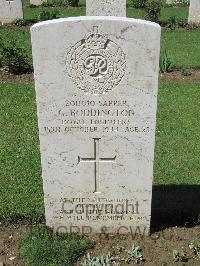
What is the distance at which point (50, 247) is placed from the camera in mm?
4570

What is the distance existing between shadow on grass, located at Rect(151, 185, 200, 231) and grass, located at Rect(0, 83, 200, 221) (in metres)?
0.19

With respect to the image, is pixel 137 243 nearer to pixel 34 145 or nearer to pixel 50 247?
pixel 50 247

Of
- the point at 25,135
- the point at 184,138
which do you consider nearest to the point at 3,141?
the point at 25,135

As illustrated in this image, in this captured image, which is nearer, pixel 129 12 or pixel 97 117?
pixel 97 117

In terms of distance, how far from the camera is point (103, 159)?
453cm

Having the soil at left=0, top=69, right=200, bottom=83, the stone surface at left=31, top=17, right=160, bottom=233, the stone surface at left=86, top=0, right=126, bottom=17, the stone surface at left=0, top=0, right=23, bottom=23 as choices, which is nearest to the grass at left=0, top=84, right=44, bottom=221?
the soil at left=0, top=69, right=200, bottom=83

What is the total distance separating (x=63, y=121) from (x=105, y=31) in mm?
987

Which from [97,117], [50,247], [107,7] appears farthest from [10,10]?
[50,247]

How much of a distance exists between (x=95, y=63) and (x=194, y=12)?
12.6 metres

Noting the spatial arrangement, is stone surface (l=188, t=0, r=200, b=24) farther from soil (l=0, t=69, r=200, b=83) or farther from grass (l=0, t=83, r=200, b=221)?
grass (l=0, t=83, r=200, b=221)

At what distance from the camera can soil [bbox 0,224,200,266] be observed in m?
4.49

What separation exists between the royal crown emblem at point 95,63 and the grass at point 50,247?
1.64 meters

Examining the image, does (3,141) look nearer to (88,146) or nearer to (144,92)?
(88,146)

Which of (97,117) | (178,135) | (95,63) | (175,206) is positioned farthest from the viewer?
(178,135)
